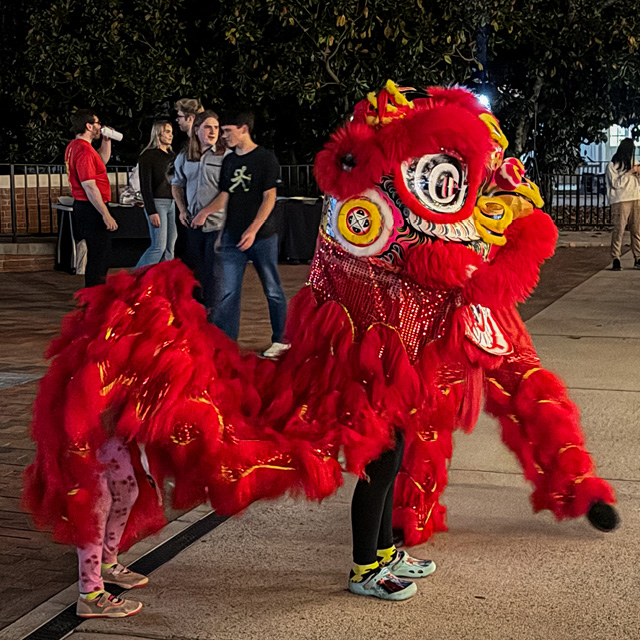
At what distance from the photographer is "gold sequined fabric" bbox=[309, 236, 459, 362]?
3.52 m

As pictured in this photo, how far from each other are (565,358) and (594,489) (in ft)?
12.9

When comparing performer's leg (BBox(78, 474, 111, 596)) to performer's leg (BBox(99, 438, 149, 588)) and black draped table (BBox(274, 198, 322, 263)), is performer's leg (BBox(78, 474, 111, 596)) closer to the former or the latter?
performer's leg (BBox(99, 438, 149, 588))

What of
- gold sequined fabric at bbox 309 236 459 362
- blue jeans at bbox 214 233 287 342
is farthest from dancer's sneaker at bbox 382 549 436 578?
blue jeans at bbox 214 233 287 342

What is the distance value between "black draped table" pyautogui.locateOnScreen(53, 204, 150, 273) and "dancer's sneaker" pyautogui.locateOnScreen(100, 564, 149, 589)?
1061 cm

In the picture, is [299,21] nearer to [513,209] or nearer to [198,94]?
[198,94]

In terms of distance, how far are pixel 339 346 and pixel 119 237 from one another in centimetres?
1098

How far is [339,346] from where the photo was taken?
3469mm

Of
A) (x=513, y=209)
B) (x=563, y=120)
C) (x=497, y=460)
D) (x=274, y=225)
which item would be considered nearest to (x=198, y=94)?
(x=563, y=120)

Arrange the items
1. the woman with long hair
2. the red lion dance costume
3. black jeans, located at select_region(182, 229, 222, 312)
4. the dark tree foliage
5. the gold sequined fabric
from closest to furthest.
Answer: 1. the red lion dance costume
2. the gold sequined fabric
3. black jeans, located at select_region(182, 229, 222, 312)
4. the woman with long hair
5. the dark tree foliage

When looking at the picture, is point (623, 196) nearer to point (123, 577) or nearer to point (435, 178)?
point (435, 178)

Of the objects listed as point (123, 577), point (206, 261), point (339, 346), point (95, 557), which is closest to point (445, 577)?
point (339, 346)

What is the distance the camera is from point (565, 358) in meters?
7.71

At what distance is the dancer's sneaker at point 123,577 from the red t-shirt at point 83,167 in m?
5.82

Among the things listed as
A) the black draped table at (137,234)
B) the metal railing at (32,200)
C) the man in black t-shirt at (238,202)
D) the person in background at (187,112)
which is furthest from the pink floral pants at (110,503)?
the metal railing at (32,200)
